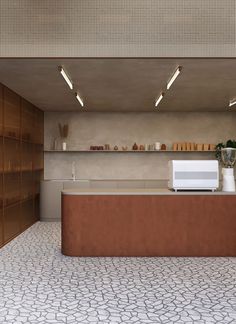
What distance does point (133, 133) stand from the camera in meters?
10.5

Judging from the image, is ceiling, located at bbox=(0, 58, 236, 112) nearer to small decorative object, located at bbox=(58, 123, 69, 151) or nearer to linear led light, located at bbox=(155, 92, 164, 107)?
linear led light, located at bbox=(155, 92, 164, 107)

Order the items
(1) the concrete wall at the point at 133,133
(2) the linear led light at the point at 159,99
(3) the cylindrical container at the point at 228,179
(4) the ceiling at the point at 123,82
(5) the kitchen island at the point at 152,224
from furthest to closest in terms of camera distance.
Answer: (1) the concrete wall at the point at 133,133 → (2) the linear led light at the point at 159,99 → (3) the cylindrical container at the point at 228,179 → (5) the kitchen island at the point at 152,224 → (4) the ceiling at the point at 123,82

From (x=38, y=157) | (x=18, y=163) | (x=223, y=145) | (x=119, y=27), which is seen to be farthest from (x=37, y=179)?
(x=119, y=27)

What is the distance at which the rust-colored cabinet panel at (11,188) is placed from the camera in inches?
275

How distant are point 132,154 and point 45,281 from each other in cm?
614

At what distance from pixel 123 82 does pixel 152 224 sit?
2468 mm

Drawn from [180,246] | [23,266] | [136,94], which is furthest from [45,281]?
[136,94]

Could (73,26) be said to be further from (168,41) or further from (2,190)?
(2,190)

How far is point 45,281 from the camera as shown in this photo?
187 inches

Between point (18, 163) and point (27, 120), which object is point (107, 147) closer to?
point (27, 120)

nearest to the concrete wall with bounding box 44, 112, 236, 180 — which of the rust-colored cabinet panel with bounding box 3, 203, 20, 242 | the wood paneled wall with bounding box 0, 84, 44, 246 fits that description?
the wood paneled wall with bounding box 0, 84, 44, 246

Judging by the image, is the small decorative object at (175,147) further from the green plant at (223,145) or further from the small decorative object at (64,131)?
the small decorative object at (64,131)

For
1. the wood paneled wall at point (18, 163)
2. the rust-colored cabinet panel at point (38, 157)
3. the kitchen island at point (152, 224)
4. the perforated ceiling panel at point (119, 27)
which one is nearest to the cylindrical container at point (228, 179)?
the kitchen island at point (152, 224)

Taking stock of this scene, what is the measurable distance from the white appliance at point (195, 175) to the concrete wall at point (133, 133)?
435 centimetres
